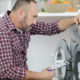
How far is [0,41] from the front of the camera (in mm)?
1260

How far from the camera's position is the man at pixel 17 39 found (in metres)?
1.26

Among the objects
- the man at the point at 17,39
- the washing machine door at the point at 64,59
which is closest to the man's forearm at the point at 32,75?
the man at the point at 17,39

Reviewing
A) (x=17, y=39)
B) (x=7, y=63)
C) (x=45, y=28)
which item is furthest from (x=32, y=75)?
(x=45, y=28)

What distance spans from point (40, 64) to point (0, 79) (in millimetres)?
738

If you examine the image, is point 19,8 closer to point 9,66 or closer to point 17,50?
point 17,50

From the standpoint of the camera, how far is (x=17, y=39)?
4.54ft

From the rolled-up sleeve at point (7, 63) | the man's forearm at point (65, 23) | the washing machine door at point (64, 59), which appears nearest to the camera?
the rolled-up sleeve at point (7, 63)

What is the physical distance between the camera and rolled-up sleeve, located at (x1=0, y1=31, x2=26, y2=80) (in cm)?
125

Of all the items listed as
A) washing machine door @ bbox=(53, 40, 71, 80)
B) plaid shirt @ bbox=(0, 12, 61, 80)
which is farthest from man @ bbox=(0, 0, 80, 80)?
washing machine door @ bbox=(53, 40, 71, 80)

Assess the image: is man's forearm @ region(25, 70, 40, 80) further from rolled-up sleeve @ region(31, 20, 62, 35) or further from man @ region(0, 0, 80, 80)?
rolled-up sleeve @ region(31, 20, 62, 35)

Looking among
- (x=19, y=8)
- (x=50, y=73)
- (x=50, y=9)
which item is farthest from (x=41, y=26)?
(x=50, y=73)

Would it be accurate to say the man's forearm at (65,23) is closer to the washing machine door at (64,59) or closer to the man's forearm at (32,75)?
the washing machine door at (64,59)

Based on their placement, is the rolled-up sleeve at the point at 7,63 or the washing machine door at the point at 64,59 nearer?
the rolled-up sleeve at the point at 7,63

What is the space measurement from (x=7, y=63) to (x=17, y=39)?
0.64ft
